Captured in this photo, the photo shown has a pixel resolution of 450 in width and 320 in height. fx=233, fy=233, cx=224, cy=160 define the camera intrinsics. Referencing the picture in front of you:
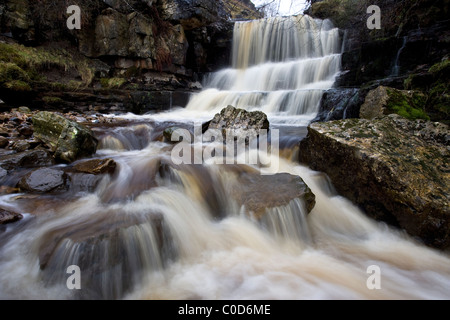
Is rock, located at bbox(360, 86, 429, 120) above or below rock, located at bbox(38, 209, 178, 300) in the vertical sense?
above

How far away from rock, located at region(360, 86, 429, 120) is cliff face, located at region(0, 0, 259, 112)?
6.16m

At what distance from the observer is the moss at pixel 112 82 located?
30.9 ft

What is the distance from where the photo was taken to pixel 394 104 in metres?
4.14

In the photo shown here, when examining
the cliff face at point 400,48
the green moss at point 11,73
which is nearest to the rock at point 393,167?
the cliff face at point 400,48

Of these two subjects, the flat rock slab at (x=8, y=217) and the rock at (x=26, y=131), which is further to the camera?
the rock at (x=26, y=131)

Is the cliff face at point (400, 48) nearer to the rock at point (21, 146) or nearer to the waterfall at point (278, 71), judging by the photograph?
the waterfall at point (278, 71)

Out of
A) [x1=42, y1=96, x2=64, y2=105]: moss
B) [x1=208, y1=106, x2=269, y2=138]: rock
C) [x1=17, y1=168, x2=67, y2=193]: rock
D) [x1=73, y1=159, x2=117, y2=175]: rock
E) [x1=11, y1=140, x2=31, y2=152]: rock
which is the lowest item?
[x1=17, y1=168, x2=67, y2=193]: rock

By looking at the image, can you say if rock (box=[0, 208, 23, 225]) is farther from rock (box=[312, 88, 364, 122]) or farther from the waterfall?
the waterfall

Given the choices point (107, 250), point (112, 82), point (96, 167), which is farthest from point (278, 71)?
point (107, 250)

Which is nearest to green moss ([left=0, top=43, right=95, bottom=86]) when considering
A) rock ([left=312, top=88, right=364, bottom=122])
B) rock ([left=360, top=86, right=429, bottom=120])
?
rock ([left=312, top=88, right=364, bottom=122])

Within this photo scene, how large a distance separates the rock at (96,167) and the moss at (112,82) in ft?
23.3

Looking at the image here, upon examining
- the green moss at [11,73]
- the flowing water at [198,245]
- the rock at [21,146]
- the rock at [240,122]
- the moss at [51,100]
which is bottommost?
the flowing water at [198,245]

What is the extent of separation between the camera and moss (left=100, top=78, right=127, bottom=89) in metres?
9.41
